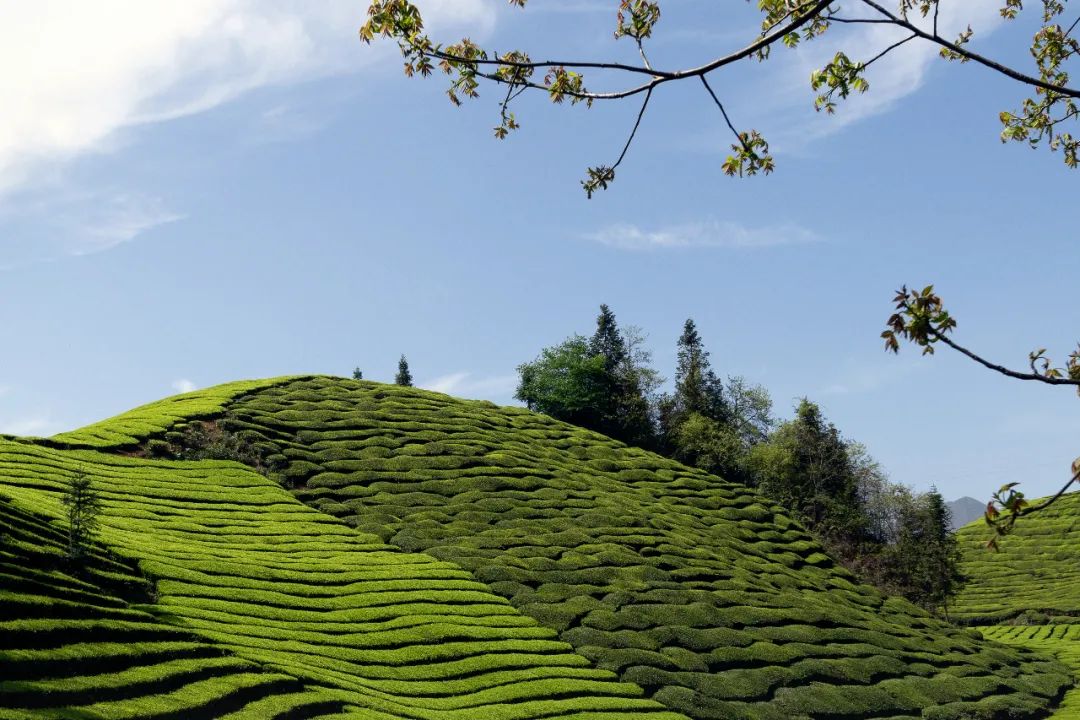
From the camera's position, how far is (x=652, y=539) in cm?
4072

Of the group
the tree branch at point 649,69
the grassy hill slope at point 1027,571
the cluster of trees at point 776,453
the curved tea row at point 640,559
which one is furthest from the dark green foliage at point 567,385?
the tree branch at point 649,69

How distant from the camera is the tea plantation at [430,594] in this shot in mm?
20094

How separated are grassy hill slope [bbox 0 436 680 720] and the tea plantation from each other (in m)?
0.08

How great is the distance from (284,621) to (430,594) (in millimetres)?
5449

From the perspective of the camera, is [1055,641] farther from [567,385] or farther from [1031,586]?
[567,385]

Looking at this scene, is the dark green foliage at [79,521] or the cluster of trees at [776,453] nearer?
the dark green foliage at [79,521]

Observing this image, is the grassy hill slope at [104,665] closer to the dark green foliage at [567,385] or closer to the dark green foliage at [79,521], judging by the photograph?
the dark green foliage at [79,521]

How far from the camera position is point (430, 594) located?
98.8ft

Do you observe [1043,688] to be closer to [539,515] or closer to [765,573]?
[765,573]

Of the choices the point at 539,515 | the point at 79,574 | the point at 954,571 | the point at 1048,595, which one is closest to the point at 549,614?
the point at 539,515

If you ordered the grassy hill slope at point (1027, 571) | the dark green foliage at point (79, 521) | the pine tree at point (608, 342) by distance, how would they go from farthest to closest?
1. the pine tree at point (608, 342)
2. the grassy hill slope at point (1027, 571)
3. the dark green foliage at point (79, 521)

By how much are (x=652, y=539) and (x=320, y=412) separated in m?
20.0

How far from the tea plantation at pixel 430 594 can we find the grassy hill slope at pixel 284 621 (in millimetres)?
84

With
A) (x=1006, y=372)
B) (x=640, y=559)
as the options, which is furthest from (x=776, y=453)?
(x=1006, y=372)
